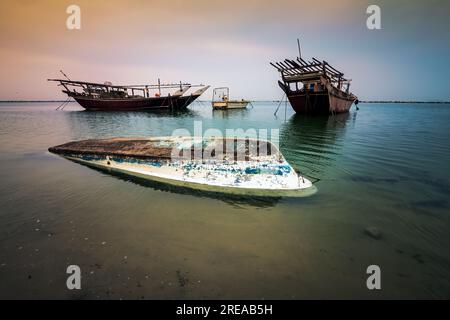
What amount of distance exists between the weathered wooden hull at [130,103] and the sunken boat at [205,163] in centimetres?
3408

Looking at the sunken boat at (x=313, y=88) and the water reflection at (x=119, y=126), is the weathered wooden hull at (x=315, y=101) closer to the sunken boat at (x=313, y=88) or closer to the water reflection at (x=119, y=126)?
the sunken boat at (x=313, y=88)

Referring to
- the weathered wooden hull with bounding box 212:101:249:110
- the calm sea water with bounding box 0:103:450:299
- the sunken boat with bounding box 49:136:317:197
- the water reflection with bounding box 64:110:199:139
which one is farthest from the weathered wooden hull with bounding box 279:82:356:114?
the sunken boat with bounding box 49:136:317:197

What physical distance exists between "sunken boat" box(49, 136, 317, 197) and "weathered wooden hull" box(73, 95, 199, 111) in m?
34.1

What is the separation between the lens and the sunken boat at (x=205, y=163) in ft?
17.0

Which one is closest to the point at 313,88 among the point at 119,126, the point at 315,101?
the point at 315,101

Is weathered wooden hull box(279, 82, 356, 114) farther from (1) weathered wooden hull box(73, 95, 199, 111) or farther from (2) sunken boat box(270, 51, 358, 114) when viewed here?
(1) weathered wooden hull box(73, 95, 199, 111)

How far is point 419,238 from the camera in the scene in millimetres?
3514

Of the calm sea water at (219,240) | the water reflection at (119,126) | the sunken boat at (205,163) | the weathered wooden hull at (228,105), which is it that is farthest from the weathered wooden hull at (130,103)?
the calm sea water at (219,240)

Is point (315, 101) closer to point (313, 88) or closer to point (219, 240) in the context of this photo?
point (313, 88)

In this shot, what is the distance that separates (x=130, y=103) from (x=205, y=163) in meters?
38.6

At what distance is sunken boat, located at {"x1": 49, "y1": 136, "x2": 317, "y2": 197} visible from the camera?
204 inches
